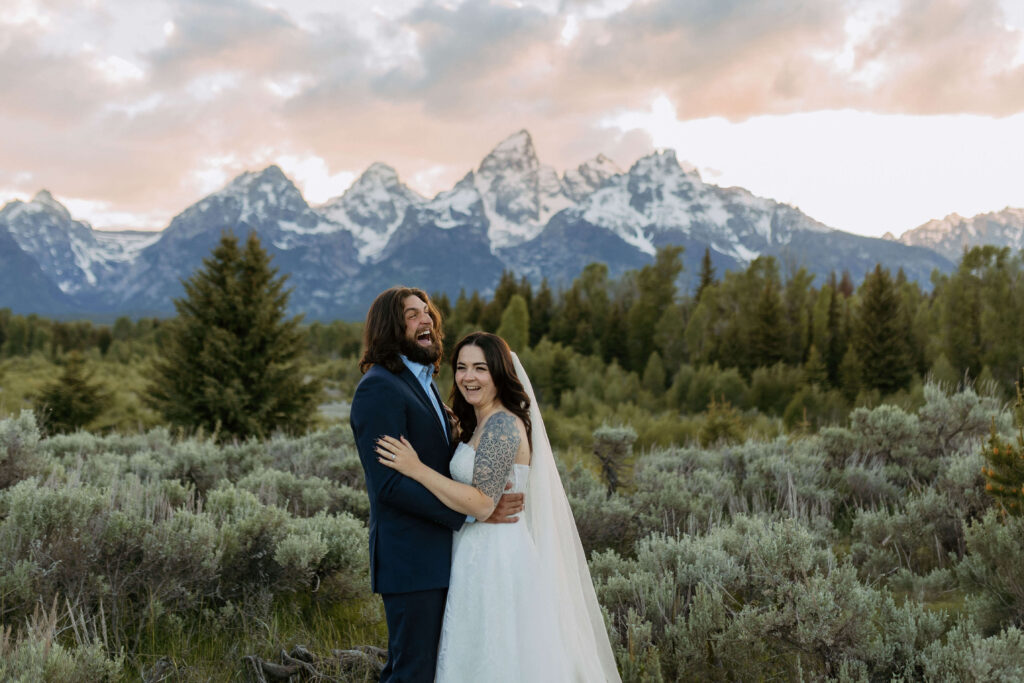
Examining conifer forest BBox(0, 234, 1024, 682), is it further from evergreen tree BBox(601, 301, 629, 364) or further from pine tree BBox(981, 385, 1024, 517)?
evergreen tree BBox(601, 301, 629, 364)

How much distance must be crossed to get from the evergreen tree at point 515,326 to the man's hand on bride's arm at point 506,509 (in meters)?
21.7

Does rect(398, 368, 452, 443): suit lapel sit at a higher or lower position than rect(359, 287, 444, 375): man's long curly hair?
lower

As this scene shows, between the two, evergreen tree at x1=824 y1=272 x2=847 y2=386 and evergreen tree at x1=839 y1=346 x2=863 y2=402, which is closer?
evergreen tree at x1=839 y1=346 x2=863 y2=402

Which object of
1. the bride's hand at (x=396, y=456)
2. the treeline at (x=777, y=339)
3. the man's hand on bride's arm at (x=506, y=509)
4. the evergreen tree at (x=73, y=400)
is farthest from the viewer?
the treeline at (x=777, y=339)

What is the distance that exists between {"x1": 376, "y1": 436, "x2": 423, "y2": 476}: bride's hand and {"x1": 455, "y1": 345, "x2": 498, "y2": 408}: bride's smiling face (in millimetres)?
400

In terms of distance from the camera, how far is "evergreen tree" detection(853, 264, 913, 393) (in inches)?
747

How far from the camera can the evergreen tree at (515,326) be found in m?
25.3

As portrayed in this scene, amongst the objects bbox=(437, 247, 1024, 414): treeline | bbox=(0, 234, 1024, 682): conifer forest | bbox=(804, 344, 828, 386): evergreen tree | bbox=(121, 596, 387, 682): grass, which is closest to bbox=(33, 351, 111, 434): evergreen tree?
bbox=(0, 234, 1024, 682): conifer forest

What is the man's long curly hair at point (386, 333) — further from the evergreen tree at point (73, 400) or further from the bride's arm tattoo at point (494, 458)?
the evergreen tree at point (73, 400)

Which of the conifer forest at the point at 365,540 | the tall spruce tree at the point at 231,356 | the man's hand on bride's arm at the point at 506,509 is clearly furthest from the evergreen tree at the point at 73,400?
the man's hand on bride's arm at the point at 506,509

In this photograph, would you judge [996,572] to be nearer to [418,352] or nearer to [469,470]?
[469,470]

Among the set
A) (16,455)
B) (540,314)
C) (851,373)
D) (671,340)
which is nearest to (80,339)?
(540,314)

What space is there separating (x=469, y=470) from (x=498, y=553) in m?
0.34

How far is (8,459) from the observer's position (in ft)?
15.6
